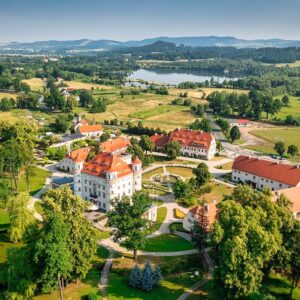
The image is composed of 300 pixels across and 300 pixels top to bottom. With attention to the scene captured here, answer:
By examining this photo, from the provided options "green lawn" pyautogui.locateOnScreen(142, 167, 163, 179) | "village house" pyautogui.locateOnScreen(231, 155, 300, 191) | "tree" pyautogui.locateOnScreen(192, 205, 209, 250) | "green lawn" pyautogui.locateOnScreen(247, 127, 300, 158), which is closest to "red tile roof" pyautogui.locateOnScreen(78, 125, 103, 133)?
"green lawn" pyautogui.locateOnScreen(142, 167, 163, 179)

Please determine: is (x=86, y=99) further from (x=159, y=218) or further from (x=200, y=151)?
(x=159, y=218)

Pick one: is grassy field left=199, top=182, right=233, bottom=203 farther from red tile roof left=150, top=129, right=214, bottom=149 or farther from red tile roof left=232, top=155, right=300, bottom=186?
red tile roof left=150, top=129, right=214, bottom=149

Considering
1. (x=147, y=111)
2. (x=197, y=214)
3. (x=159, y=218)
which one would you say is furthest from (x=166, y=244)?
(x=147, y=111)

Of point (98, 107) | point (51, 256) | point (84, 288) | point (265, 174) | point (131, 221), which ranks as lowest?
point (84, 288)

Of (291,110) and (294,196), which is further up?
(294,196)

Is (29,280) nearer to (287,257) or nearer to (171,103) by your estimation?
(287,257)

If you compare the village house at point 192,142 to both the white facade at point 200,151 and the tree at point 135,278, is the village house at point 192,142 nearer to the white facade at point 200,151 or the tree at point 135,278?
the white facade at point 200,151
